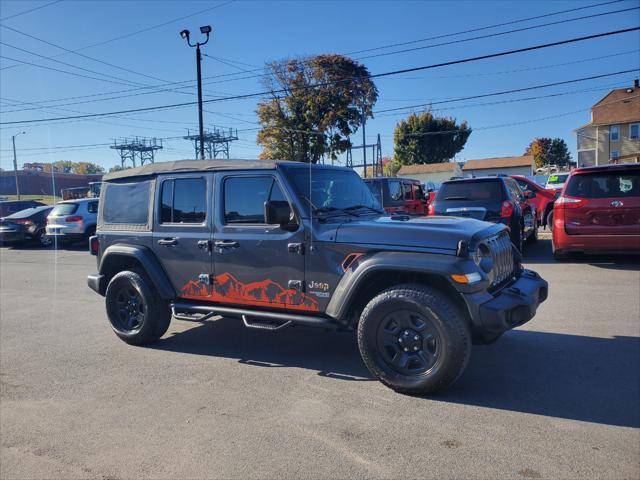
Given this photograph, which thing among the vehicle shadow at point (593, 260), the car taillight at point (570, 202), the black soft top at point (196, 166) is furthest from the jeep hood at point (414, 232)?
the vehicle shadow at point (593, 260)

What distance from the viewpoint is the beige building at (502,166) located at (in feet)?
217

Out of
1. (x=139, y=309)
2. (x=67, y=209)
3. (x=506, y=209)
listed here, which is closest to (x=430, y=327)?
(x=139, y=309)

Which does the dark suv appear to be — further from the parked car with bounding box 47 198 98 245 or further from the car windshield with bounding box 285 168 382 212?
the parked car with bounding box 47 198 98 245

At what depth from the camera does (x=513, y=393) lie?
12.8ft

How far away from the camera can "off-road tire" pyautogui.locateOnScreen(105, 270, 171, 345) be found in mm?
5328

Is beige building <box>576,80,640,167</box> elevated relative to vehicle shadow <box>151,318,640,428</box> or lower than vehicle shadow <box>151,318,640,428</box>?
elevated

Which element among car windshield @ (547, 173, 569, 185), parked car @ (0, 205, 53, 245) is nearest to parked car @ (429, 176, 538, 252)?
parked car @ (0, 205, 53, 245)

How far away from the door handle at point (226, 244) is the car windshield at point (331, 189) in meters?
0.80

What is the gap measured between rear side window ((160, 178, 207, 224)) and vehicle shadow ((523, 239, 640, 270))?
25.0 ft

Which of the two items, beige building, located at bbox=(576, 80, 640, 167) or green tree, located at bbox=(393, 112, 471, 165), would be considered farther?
green tree, located at bbox=(393, 112, 471, 165)

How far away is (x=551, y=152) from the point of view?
288 feet

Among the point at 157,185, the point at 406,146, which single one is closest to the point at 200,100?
the point at 157,185

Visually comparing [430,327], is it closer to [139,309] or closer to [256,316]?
[256,316]

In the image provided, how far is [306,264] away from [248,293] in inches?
28.6
